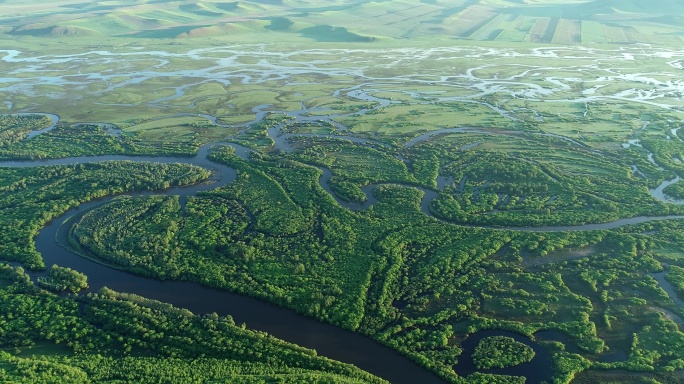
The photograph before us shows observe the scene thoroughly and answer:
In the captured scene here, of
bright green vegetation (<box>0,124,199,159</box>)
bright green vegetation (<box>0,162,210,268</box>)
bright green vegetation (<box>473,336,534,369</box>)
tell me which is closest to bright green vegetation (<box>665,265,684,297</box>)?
bright green vegetation (<box>473,336,534,369</box>)

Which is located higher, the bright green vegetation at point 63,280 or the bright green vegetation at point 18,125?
the bright green vegetation at point 18,125

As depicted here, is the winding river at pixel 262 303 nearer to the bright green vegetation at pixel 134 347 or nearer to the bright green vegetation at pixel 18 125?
the bright green vegetation at pixel 134 347

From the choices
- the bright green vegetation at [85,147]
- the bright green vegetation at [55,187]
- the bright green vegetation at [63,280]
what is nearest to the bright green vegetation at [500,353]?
the bright green vegetation at [63,280]

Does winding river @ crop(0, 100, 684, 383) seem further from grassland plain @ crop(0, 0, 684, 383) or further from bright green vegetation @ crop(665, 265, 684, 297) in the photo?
bright green vegetation @ crop(665, 265, 684, 297)

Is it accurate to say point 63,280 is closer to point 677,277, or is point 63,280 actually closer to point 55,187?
point 55,187

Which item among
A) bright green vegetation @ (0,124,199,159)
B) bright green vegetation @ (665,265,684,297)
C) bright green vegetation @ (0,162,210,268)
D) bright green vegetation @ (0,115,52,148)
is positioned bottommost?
bright green vegetation @ (665,265,684,297)

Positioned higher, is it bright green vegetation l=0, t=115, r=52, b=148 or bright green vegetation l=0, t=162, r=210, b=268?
bright green vegetation l=0, t=115, r=52, b=148

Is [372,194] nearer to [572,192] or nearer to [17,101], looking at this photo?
[572,192]
